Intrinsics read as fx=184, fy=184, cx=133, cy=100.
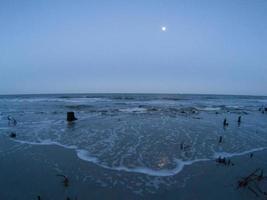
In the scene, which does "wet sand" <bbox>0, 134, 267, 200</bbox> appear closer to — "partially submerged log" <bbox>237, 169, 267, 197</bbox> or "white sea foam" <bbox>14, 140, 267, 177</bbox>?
"partially submerged log" <bbox>237, 169, 267, 197</bbox>

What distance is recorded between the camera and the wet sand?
6.73 m

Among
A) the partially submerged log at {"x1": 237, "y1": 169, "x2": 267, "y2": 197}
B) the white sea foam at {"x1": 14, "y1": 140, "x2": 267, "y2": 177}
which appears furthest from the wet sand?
the white sea foam at {"x1": 14, "y1": 140, "x2": 267, "y2": 177}

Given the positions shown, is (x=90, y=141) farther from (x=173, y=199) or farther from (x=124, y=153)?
(x=173, y=199)

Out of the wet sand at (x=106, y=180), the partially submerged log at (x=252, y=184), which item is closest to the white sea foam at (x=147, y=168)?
the wet sand at (x=106, y=180)

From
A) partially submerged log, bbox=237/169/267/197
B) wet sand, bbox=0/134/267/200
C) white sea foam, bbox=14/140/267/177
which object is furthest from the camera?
white sea foam, bbox=14/140/267/177

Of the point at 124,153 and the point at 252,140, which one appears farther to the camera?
the point at 252,140

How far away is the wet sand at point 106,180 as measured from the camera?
673cm

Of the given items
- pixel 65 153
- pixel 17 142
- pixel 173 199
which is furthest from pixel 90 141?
pixel 173 199

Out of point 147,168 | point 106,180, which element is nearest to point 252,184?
point 147,168

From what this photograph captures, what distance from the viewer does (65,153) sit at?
11.2 metres

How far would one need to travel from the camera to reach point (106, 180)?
25.7 ft

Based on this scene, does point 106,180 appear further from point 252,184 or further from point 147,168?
point 252,184

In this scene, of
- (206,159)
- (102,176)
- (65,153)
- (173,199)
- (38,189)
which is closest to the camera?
(173,199)

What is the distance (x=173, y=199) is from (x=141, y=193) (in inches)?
46.2
